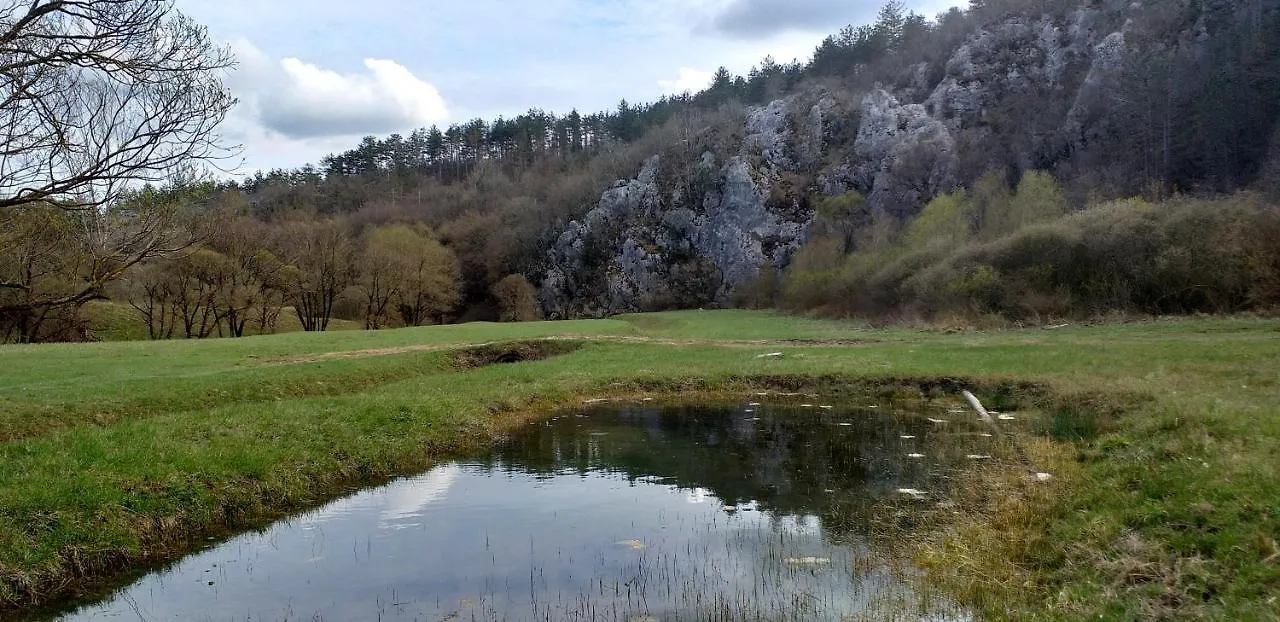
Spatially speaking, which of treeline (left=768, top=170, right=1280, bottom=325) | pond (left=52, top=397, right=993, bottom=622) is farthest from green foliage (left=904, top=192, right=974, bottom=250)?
pond (left=52, top=397, right=993, bottom=622)

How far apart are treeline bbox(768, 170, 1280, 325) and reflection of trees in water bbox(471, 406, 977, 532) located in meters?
27.3

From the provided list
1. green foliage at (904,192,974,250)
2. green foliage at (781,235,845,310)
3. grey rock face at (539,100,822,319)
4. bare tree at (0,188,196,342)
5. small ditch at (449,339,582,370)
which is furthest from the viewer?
grey rock face at (539,100,822,319)

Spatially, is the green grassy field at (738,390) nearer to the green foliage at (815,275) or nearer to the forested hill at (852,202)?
the forested hill at (852,202)

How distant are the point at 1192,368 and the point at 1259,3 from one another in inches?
3227

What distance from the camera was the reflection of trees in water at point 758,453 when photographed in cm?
1336

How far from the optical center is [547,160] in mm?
168125

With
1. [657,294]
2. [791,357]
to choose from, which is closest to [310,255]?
[657,294]

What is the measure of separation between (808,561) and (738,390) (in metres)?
17.9

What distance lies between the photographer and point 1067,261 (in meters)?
44.2

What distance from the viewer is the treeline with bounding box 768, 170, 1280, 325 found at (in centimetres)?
3650

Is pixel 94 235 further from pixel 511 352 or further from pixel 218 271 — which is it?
pixel 218 271

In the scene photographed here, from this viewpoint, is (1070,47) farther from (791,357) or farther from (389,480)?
(389,480)

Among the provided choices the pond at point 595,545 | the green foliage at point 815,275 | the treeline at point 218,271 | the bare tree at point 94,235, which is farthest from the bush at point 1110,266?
the treeline at point 218,271

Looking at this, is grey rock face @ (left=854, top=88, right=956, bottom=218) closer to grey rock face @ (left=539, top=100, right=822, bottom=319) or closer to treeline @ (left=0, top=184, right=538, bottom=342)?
grey rock face @ (left=539, top=100, right=822, bottom=319)
